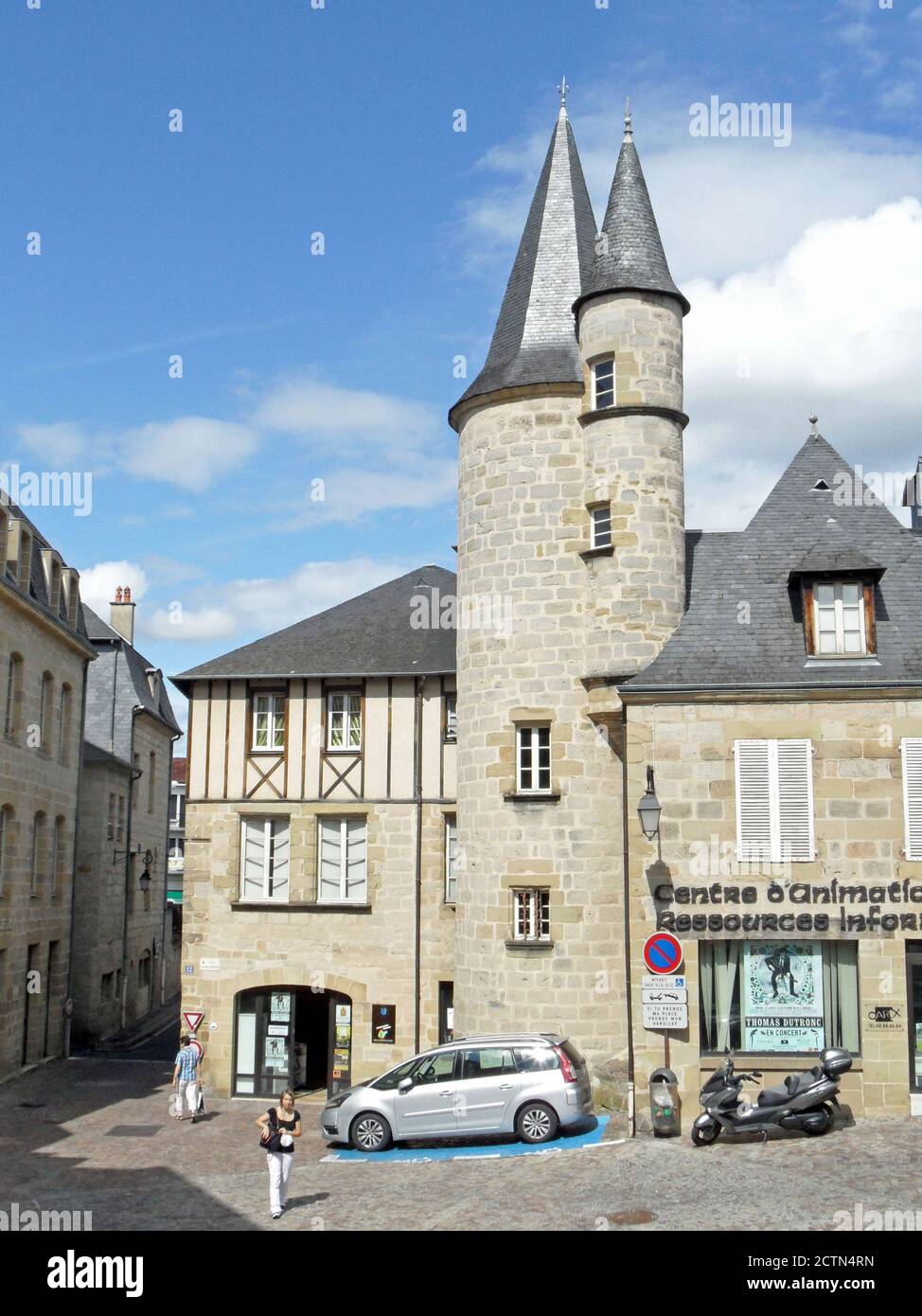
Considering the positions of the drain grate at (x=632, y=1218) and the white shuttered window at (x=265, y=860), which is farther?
the white shuttered window at (x=265, y=860)

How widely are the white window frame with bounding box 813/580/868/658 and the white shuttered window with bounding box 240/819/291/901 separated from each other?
11165 mm

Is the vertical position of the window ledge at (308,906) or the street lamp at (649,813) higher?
the street lamp at (649,813)

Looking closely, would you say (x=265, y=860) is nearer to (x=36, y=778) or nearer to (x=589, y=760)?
(x=36, y=778)

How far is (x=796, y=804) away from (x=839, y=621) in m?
2.86

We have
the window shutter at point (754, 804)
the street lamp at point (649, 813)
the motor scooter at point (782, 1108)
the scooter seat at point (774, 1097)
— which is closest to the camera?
the motor scooter at point (782, 1108)

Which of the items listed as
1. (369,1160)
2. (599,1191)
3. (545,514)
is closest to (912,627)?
(545,514)

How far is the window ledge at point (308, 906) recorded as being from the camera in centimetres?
2391

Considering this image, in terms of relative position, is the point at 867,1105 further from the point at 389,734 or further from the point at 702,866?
the point at 389,734

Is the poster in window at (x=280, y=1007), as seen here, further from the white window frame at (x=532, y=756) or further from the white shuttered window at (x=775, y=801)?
the white shuttered window at (x=775, y=801)

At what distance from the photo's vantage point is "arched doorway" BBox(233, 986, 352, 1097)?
23.6m

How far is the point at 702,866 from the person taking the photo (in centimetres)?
1795

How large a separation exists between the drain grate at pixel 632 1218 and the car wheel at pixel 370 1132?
4990 millimetres

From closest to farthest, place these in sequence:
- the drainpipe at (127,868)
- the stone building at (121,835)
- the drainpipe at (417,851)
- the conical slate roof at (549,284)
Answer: the conical slate roof at (549,284), the drainpipe at (417,851), the stone building at (121,835), the drainpipe at (127,868)

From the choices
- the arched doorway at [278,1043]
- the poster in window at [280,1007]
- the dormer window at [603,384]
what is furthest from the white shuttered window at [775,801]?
the poster in window at [280,1007]
